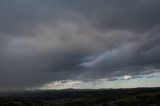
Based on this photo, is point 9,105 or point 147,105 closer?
point 9,105

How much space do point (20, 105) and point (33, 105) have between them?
11.3 metres

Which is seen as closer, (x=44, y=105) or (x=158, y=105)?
(x=158, y=105)

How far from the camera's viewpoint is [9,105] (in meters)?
181

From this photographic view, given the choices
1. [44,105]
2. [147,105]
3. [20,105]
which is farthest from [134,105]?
[20,105]

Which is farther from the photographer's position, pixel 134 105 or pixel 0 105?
pixel 134 105

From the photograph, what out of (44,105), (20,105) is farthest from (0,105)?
Result: (44,105)

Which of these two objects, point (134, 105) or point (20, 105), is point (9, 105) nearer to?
point (20, 105)

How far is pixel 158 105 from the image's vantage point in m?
184

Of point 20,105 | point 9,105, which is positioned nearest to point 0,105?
point 9,105

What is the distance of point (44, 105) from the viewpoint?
655 ft

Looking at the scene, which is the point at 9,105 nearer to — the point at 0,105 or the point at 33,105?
the point at 0,105

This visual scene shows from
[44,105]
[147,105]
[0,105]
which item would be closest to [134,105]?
[147,105]

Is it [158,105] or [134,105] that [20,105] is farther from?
[158,105]

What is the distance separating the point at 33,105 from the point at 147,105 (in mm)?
86879
